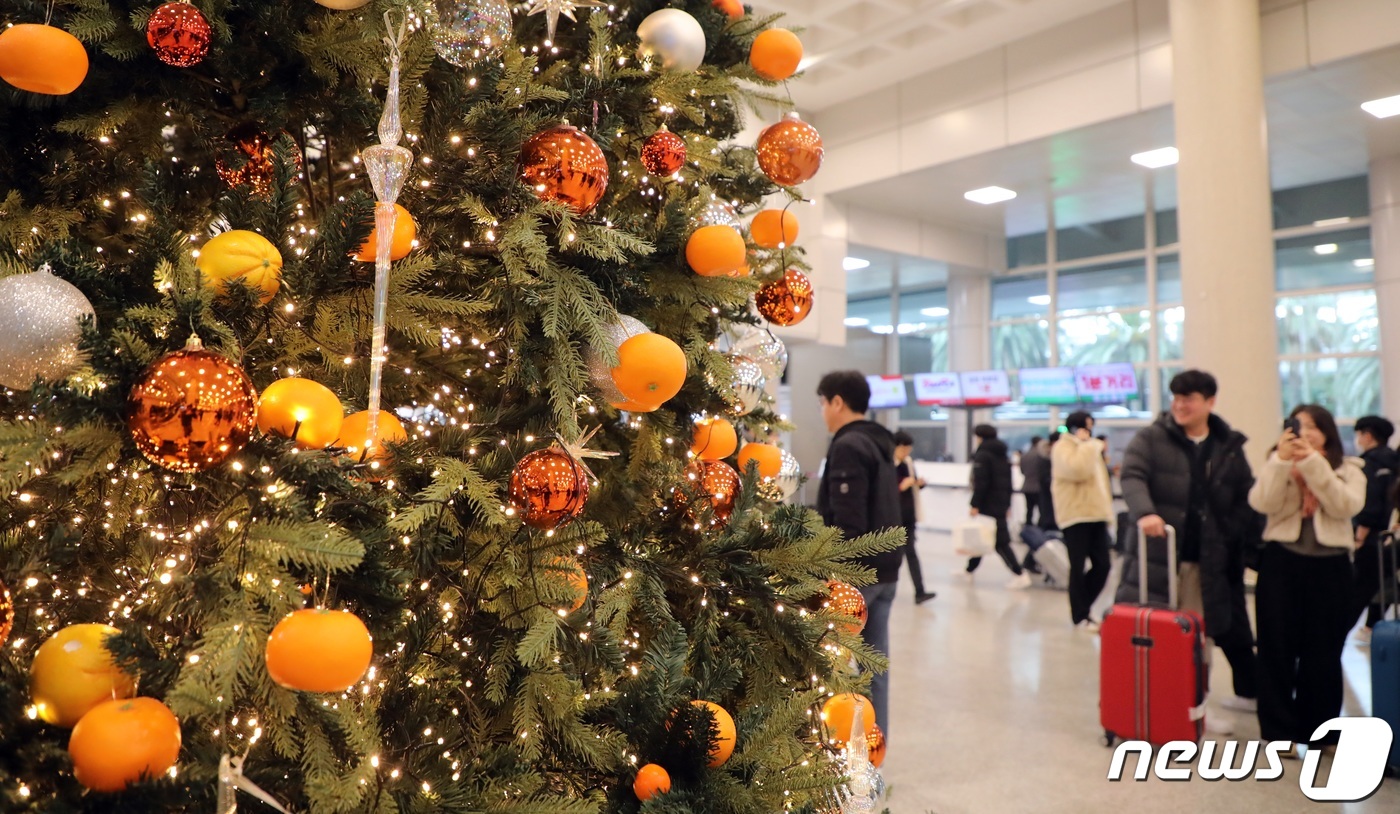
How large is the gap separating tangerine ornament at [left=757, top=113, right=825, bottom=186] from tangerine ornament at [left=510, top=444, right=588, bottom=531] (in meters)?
0.94

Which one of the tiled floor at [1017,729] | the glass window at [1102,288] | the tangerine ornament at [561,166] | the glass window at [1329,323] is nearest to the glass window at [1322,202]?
the glass window at [1329,323]

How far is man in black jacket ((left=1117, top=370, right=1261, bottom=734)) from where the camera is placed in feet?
13.1

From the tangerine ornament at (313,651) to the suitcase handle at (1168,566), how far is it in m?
3.80

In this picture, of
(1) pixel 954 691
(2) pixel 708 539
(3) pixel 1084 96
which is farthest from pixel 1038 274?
(2) pixel 708 539

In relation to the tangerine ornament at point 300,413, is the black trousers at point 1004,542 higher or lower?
lower

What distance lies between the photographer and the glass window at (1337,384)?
11.7 metres

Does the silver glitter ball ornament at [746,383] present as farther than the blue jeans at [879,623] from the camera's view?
No

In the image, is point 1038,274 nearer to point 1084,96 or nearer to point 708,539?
point 1084,96

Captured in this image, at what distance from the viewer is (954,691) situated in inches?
193

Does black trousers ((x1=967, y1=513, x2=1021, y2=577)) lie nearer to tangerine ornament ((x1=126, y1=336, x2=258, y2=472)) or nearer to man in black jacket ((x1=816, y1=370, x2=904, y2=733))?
man in black jacket ((x1=816, y1=370, x2=904, y2=733))

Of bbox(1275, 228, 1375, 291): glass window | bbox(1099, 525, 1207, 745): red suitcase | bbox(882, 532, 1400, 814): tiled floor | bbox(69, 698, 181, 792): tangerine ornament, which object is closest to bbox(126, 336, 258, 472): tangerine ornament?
bbox(69, 698, 181, 792): tangerine ornament

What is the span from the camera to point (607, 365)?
1210 millimetres

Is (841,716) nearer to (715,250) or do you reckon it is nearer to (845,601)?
(845,601)

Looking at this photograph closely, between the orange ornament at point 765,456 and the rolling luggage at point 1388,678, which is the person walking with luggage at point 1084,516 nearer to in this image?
the rolling luggage at point 1388,678
